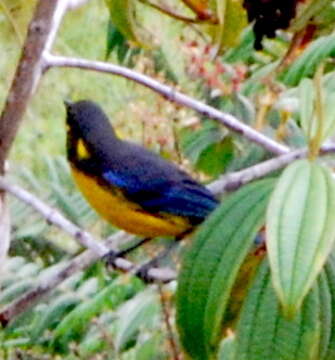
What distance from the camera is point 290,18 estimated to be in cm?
117

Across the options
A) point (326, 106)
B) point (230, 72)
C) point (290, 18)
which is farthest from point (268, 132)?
point (326, 106)

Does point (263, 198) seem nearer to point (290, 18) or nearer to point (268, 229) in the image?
point (268, 229)

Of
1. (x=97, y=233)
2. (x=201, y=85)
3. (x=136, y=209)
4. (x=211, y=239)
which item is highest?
(x=211, y=239)

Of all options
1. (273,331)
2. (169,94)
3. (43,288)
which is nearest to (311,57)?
(169,94)

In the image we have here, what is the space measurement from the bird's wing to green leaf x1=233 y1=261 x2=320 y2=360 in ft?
3.70

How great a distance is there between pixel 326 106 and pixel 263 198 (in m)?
0.09

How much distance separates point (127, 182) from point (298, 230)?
1528 mm

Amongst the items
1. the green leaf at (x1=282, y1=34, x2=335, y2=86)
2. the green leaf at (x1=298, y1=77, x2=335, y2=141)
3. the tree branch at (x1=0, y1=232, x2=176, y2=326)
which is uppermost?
the green leaf at (x1=298, y1=77, x2=335, y2=141)

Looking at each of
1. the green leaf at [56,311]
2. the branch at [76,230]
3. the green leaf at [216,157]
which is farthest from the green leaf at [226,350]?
the green leaf at [56,311]

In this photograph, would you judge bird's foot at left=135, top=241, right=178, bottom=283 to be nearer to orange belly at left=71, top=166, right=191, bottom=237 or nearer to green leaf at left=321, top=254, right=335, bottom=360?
orange belly at left=71, top=166, right=191, bottom=237

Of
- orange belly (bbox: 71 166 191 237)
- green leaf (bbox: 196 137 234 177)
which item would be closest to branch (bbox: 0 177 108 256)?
green leaf (bbox: 196 137 234 177)

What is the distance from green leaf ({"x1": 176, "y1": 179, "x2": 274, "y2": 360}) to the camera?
0.93 meters

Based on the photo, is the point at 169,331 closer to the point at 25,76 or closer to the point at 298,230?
the point at 25,76

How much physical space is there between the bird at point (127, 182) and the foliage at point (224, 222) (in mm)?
49
